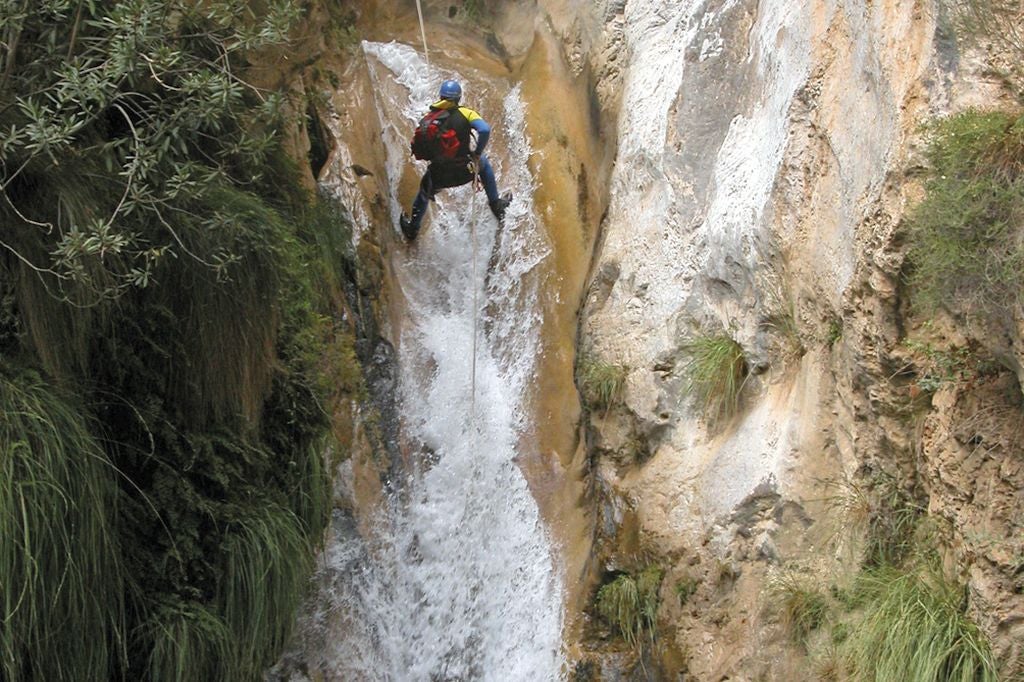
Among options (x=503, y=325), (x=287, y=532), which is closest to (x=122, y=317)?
(x=287, y=532)

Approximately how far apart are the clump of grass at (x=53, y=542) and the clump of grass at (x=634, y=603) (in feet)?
11.3

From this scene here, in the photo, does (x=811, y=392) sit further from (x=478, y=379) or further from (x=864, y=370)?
(x=478, y=379)

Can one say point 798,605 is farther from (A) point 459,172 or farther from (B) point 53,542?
(A) point 459,172

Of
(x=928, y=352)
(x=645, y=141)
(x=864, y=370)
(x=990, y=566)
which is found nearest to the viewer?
(x=990, y=566)

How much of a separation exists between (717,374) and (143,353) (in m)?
3.67

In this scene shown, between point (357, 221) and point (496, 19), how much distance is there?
3937 millimetres

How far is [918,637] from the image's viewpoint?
5.58 m

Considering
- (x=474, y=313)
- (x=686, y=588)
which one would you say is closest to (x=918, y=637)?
(x=686, y=588)

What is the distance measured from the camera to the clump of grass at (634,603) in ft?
26.6

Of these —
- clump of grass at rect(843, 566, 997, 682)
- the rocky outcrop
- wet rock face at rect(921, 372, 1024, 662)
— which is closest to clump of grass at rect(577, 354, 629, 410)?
the rocky outcrop

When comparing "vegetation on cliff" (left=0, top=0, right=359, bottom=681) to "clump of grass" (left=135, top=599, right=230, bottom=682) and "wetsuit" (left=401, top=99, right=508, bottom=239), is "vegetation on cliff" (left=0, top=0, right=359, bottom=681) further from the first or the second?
"wetsuit" (left=401, top=99, right=508, bottom=239)

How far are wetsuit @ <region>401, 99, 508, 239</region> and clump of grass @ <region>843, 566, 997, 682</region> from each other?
5.75 metres

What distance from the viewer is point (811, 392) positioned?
23.2 feet

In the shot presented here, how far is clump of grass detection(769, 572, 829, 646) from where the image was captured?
6641 millimetres
